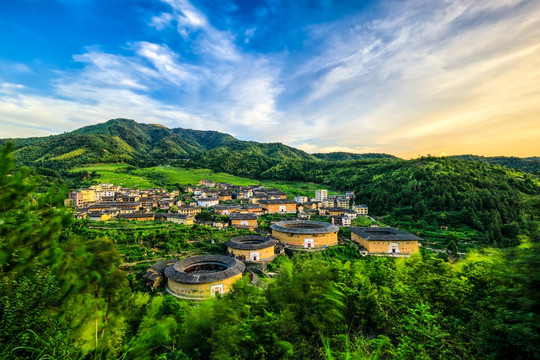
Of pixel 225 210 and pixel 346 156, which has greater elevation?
pixel 346 156

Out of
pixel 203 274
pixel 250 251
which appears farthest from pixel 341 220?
pixel 203 274

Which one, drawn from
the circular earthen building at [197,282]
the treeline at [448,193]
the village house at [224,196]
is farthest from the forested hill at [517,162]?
the circular earthen building at [197,282]

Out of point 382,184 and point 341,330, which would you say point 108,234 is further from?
point 382,184

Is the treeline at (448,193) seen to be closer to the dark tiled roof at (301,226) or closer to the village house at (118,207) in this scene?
the dark tiled roof at (301,226)

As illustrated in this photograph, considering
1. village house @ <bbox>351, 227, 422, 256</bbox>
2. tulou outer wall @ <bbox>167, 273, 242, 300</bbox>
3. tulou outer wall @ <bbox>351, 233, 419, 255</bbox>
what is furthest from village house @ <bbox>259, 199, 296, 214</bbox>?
tulou outer wall @ <bbox>167, 273, 242, 300</bbox>

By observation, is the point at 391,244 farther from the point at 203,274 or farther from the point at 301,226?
the point at 203,274

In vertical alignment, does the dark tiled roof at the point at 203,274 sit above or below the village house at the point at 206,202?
below
